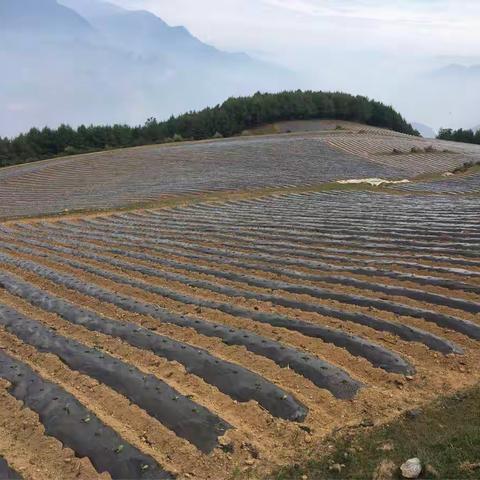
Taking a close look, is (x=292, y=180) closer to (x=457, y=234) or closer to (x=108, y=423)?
(x=457, y=234)

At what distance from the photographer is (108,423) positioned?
516 centimetres

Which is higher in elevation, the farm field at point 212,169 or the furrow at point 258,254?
the farm field at point 212,169

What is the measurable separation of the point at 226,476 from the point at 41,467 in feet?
5.43

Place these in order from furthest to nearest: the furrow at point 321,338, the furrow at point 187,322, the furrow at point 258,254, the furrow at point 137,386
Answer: the furrow at point 258,254
the furrow at point 321,338
the furrow at point 187,322
the furrow at point 137,386

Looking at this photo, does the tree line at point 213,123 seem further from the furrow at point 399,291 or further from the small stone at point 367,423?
the small stone at point 367,423

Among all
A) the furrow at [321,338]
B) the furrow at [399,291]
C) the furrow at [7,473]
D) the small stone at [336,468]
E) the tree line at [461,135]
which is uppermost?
the tree line at [461,135]

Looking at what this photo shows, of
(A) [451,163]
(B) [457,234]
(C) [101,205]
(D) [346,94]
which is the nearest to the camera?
(B) [457,234]

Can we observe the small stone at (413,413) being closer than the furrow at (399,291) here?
Yes

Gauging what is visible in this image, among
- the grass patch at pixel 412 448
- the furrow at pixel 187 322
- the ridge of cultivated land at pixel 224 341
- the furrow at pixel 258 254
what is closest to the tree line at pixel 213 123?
the furrow at pixel 258 254

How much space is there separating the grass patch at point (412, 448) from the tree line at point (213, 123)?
5507 cm

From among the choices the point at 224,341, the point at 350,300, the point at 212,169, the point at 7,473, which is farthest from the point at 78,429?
the point at 212,169

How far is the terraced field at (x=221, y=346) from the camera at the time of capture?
492cm

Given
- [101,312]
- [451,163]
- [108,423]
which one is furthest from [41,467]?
[451,163]

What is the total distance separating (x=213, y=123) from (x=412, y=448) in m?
61.7
